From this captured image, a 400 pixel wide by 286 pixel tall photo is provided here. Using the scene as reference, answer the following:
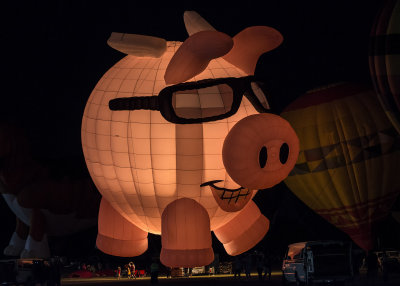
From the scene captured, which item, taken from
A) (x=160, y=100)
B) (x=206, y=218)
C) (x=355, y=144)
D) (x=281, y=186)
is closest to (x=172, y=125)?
(x=160, y=100)

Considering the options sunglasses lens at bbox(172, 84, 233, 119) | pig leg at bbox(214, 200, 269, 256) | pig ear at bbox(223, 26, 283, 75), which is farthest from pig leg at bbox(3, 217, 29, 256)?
sunglasses lens at bbox(172, 84, 233, 119)

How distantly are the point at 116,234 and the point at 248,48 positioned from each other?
422 cm

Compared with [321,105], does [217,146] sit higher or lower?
lower

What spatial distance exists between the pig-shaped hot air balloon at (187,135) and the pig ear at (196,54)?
0.05 feet

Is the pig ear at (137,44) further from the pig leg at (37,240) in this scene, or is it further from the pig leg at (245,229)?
the pig leg at (37,240)

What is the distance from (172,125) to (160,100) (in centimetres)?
46

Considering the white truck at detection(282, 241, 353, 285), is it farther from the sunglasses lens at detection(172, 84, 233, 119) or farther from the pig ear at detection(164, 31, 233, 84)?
the pig ear at detection(164, 31, 233, 84)

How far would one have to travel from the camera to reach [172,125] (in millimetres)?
16375

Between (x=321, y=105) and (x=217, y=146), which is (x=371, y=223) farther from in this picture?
(x=217, y=146)

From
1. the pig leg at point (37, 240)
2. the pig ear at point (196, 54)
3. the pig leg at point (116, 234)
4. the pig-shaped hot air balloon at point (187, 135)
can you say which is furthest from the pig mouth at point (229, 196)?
the pig leg at point (37, 240)

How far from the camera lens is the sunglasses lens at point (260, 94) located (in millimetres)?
16766

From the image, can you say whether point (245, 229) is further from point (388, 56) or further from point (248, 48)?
point (388, 56)

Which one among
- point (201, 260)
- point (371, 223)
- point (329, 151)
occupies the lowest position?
point (201, 260)

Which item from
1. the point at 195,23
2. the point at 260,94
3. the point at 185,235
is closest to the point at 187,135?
the point at 260,94
